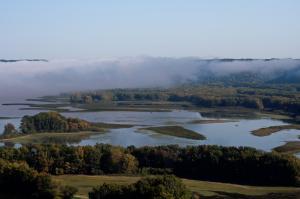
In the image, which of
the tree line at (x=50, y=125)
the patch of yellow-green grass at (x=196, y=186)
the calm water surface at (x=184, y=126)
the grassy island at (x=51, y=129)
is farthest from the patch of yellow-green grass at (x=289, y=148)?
the tree line at (x=50, y=125)

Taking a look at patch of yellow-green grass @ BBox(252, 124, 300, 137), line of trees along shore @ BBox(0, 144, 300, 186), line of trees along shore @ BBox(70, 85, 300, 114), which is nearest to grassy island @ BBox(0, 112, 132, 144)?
patch of yellow-green grass @ BBox(252, 124, 300, 137)

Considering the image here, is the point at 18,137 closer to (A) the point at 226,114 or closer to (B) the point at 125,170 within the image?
(B) the point at 125,170

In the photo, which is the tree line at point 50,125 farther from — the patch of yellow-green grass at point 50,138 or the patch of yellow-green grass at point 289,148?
the patch of yellow-green grass at point 289,148

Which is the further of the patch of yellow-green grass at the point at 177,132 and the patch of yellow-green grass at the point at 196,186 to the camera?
the patch of yellow-green grass at the point at 177,132

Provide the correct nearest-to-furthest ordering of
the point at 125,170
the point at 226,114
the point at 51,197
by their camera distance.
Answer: the point at 51,197 < the point at 125,170 < the point at 226,114

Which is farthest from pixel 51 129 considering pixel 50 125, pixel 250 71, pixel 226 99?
pixel 250 71

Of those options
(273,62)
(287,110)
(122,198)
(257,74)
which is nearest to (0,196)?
(122,198)

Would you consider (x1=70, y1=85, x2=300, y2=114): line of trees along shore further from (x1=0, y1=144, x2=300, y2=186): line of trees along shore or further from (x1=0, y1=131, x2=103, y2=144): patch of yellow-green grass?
(x1=0, y1=144, x2=300, y2=186): line of trees along shore
